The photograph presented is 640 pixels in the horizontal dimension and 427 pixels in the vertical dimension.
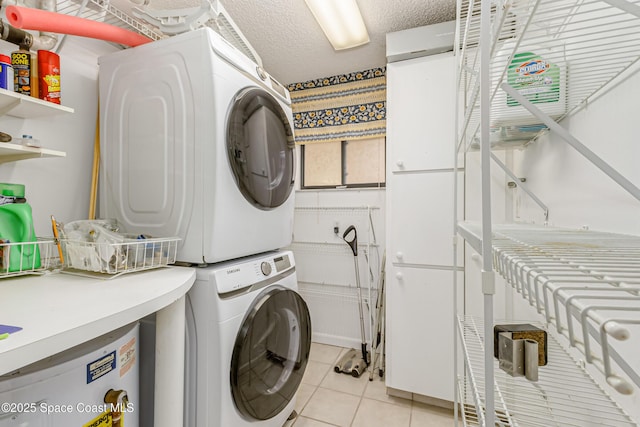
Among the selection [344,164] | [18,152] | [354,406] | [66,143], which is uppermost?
[344,164]

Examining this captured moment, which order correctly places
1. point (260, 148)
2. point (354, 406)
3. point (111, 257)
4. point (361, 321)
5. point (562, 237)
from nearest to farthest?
point (562, 237), point (111, 257), point (260, 148), point (354, 406), point (361, 321)

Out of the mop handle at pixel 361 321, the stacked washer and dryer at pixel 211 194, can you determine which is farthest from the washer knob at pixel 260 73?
the mop handle at pixel 361 321

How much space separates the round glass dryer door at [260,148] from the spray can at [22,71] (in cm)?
84

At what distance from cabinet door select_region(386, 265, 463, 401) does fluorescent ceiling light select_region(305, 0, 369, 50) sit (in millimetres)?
1736

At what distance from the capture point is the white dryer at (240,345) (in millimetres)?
1144

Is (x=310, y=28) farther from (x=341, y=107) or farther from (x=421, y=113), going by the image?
(x=421, y=113)

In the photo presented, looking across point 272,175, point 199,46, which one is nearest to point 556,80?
point 272,175

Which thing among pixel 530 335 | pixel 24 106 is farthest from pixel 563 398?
pixel 24 106

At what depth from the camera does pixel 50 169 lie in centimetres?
144

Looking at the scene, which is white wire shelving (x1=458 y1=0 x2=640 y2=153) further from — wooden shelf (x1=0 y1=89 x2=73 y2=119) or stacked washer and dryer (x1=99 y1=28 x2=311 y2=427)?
wooden shelf (x1=0 y1=89 x2=73 y2=119)

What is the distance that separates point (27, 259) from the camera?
1.01 meters

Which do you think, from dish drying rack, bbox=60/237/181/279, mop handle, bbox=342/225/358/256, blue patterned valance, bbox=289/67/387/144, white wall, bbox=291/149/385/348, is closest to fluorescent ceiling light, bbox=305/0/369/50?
blue patterned valance, bbox=289/67/387/144

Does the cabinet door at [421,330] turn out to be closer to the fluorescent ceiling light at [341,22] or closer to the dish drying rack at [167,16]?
the fluorescent ceiling light at [341,22]

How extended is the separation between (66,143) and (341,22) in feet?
6.02
